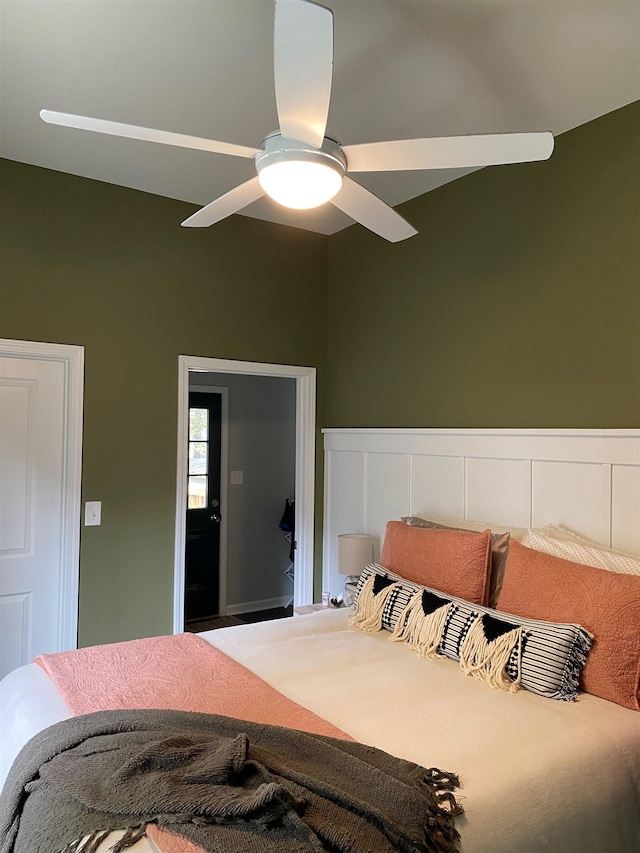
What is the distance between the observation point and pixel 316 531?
155 inches

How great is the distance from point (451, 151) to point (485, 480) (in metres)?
1.63

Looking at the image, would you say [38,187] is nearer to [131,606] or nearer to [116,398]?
[116,398]

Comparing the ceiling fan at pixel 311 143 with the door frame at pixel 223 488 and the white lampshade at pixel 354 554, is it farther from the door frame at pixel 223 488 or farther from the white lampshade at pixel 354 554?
the door frame at pixel 223 488

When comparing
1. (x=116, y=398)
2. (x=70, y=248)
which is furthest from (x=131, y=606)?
(x=70, y=248)

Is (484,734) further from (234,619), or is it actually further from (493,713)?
(234,619)

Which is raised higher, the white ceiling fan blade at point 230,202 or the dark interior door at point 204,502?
the white ceiling fan blade at point 230,202

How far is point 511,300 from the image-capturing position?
2836 millimetres

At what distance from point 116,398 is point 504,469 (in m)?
2.01

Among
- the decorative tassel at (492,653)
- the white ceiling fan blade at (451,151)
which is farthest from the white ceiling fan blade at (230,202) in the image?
the decorative tassel at (492,653)

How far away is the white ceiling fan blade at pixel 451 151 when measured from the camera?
1.54 m

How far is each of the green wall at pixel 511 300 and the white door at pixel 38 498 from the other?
5.42 feet

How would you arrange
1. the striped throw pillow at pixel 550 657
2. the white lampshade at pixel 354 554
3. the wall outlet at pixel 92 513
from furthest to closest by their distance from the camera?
the white lampshade at pixel 354 554, the wall outlet at pixel 92 513, the striped throw pillow at pixel 550 657

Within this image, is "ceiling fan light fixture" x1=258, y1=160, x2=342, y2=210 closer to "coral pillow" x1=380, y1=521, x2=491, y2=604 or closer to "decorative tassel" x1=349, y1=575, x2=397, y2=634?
"coral pillow" x1=380, y1=521, x2=491, y2=604

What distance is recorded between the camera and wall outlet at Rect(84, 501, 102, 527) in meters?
3.13
